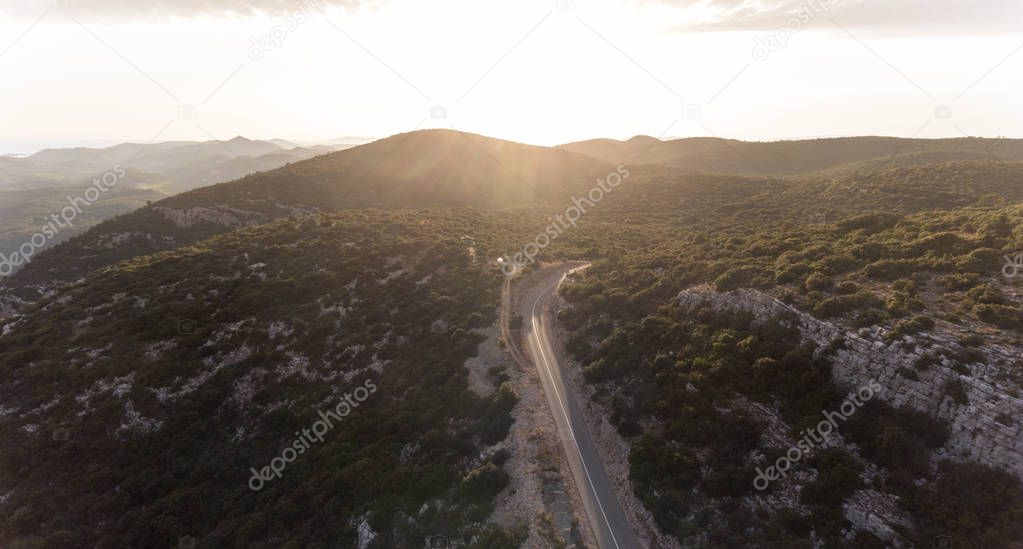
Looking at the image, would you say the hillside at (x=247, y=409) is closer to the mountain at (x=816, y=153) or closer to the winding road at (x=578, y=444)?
the winding road at (x=578, y=444)

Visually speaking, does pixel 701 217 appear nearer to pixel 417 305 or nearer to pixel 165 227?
pixel 417 305

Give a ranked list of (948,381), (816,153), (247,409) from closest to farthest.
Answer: (948,381) < (247,409) < (816,153)

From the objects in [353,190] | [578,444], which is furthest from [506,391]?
[353,190]

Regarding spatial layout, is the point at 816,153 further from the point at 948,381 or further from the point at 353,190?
the point at 948,381

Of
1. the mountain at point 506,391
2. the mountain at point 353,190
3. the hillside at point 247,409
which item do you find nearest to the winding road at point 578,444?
the mountain at point 506,391

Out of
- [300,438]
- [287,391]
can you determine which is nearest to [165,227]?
[287,391]

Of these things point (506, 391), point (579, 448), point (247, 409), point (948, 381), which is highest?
point (948, 381)
